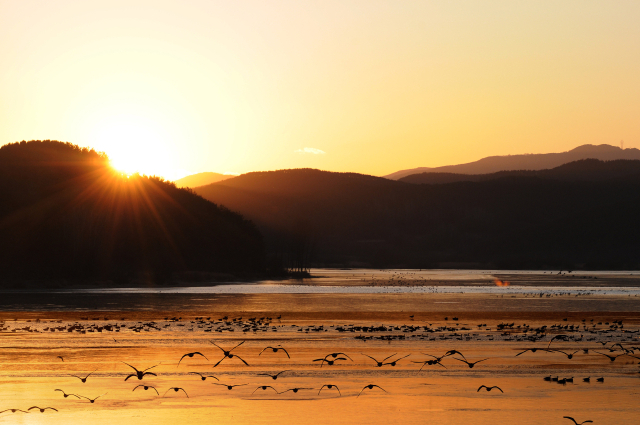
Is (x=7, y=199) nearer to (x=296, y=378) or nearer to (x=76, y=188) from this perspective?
(x=76, y=188)

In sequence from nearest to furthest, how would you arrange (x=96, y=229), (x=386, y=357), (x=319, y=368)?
(x=319, y=368), (x=386, y=357), (x=96, y=229)

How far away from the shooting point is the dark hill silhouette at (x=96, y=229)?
143 m

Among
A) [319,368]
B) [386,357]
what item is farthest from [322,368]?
[386,357]

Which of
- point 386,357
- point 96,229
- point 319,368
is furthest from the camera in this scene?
point 96,229

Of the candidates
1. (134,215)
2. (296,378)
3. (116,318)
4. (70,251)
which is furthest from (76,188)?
(296,378)

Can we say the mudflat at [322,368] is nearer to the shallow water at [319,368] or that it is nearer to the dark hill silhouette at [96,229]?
the shallow water at [319,368]

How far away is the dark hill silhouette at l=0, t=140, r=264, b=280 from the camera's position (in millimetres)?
142875

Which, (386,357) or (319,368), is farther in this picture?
(386,357)

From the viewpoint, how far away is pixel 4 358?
3222cm

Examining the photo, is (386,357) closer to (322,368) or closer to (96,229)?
(322,368)

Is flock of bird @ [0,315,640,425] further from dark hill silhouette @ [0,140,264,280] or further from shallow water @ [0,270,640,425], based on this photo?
dark hill silhouette @ [0,140,264,280]

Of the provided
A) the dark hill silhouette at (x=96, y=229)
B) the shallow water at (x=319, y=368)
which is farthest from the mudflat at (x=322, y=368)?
the dark hill silhouette at (x=96, y=229)

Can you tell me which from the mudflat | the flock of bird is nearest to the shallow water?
the mudflat

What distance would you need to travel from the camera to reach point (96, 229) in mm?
153500
